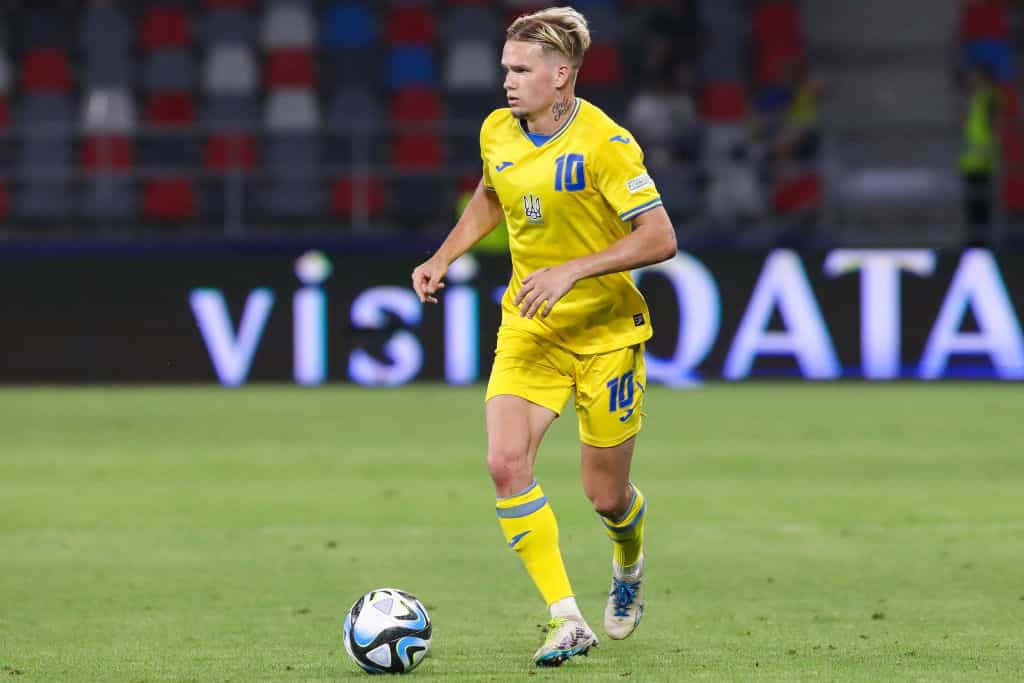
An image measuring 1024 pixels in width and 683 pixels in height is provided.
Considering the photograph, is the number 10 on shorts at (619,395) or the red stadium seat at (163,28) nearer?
the number 10 on shorts at (619,395)

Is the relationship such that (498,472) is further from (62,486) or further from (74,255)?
(74,255)

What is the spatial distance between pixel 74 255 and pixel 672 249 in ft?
40.8

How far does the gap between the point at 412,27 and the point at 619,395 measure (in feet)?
54.8

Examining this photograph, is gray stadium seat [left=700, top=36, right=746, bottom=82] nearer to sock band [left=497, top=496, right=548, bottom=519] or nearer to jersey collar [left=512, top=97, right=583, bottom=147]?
jersey collar [left=512, top=97, right=583, bottom=147]

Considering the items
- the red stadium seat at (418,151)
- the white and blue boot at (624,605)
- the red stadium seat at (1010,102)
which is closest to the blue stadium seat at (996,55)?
the red stadium seat at (1010,102)

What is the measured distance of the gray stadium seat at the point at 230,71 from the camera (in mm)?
21688

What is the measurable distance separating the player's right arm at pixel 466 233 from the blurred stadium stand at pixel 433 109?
36.8 ft

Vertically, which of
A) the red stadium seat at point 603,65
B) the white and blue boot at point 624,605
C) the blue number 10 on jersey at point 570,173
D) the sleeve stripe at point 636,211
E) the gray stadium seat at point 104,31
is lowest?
the white and blue boot at point 624,605

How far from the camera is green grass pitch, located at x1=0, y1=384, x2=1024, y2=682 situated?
5.91 meters

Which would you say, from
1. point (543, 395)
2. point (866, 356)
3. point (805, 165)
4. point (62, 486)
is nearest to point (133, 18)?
point (805, 165)

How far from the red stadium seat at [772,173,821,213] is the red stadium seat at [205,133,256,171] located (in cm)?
583

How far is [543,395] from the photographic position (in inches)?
236

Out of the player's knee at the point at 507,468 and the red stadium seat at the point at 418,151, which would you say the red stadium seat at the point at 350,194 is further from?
the player's knee at the point at 507,468

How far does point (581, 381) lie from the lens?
6090 mm
